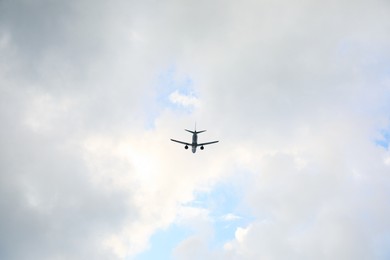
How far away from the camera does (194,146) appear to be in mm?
159000
